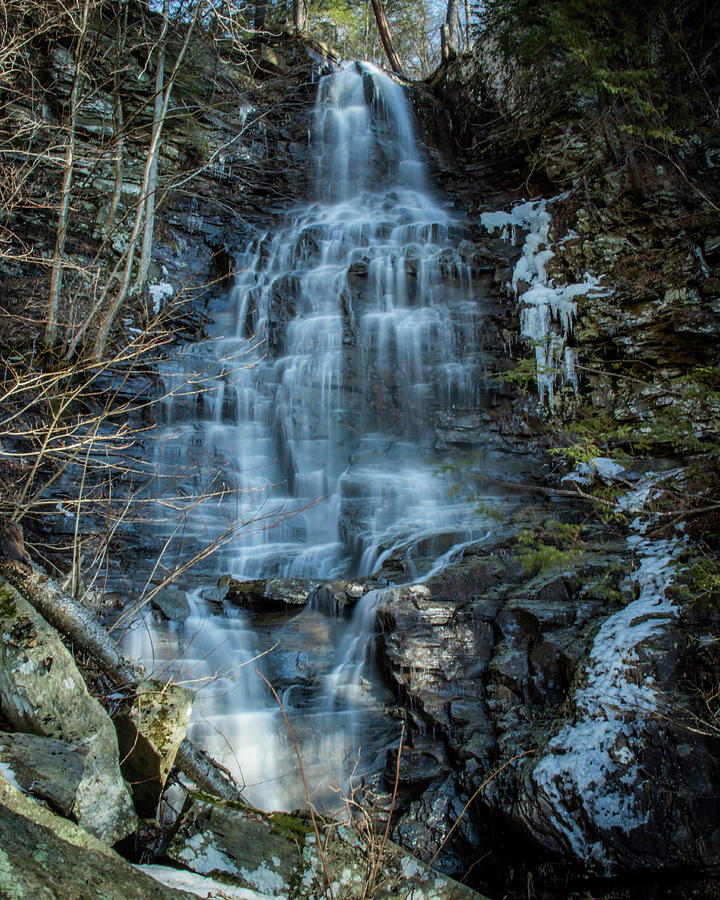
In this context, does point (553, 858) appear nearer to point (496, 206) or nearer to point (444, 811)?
point (444, 811)

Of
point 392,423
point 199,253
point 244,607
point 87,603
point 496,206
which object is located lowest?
point 244,607

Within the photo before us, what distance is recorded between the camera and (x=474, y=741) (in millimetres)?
4387

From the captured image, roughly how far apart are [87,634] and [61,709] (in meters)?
0.69

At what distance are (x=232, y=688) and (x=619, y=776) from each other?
3.18m

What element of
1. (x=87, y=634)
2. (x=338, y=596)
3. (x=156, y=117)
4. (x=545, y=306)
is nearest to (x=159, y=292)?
(x=156, y=117)

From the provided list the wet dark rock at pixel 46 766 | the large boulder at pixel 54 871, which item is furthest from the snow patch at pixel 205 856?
the large boulder at pixel 54 871

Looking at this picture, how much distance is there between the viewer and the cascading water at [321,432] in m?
5.27

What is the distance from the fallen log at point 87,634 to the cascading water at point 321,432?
121 centimetres

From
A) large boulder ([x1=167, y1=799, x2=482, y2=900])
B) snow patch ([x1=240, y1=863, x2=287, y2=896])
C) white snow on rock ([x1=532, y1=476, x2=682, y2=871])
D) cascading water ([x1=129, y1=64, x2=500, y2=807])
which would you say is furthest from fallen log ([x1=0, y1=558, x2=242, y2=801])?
white snow on rock ([x1=532, y1=476, x2=682, y2=871])

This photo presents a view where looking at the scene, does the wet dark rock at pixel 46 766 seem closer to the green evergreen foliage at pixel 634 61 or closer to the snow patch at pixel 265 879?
the snow patch at pixel 265 879

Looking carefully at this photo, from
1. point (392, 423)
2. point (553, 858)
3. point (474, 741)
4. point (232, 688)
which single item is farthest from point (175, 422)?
point (553, 858)

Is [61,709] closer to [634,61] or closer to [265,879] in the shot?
[265,879]

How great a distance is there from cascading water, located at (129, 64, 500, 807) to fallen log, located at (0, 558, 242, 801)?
1213mm

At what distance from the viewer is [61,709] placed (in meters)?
2.83
